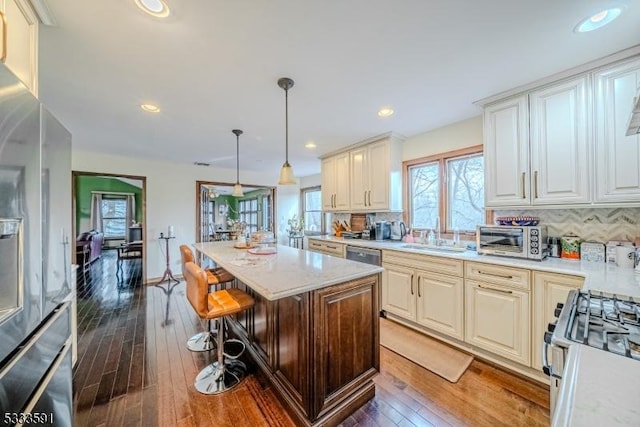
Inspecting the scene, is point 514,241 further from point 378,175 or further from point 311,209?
point 311,209

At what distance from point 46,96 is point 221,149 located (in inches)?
80.8

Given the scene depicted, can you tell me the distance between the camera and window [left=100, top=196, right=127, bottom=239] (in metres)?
8.33

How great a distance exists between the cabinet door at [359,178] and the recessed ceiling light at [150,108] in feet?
8.68

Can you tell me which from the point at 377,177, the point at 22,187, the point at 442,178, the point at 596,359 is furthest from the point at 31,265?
the point at 442,178

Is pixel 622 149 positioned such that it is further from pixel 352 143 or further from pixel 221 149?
pixel 221 149

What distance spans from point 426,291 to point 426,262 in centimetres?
31

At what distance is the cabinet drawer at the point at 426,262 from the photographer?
2.36 meters

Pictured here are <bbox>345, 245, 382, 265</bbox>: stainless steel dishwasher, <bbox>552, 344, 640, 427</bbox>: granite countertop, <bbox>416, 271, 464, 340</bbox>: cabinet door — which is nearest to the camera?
<bbox>552, 344, 640, 427</bbox>: granite countertop

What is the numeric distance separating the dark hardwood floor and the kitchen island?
15 cm

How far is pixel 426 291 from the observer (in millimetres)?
2596

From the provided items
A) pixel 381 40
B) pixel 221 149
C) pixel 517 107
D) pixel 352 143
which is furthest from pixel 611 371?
pixel 221 149

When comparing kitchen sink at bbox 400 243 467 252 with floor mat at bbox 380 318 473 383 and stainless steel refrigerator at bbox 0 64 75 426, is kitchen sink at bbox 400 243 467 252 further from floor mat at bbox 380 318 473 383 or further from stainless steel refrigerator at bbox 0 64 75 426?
stainless steel refrigerator at bbox 0 64 75 426

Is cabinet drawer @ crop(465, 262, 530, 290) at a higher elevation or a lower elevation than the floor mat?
higher

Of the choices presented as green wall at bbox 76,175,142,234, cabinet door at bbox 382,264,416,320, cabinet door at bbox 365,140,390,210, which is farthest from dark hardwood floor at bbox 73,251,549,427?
green wall at bbox 76,175,142,234
